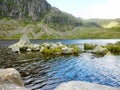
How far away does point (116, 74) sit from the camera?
1725 inches

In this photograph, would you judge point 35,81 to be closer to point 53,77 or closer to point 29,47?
point 53,77

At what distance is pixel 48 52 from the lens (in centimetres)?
8894

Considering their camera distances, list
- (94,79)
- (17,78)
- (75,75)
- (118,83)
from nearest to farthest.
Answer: (17,78)
(118,83)
(94,79)
(75,75)

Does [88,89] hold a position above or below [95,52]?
above

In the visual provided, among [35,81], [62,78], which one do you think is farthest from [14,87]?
[62,78]

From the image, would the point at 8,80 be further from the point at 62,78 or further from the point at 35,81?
the point at 62,78

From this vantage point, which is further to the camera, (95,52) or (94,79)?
(95,52)

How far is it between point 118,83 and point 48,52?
55.2 meters

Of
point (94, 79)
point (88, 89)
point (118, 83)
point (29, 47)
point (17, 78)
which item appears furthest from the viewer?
point (29, 47)

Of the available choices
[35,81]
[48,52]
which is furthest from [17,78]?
[48,52]

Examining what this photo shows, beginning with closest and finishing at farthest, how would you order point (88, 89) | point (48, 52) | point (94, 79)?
point (88, 89) → point (94, 79) → point (48, 52)

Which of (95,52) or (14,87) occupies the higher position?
(14,87)

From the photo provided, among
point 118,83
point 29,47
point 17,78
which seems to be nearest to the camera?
point 17,78

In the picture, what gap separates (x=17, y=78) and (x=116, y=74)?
110 ft
